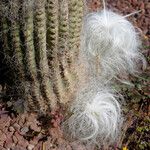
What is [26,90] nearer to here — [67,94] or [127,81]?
[67,94]

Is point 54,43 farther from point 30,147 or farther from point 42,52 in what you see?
point 30,147

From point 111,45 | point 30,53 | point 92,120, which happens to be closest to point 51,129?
point 92,120

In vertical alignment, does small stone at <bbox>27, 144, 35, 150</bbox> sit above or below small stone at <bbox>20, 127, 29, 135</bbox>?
below

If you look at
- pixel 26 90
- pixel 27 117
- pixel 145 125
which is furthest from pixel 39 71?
pixel 145 125

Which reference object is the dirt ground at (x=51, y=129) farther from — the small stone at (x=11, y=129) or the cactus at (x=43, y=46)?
the cactus at (x=43, y=46)

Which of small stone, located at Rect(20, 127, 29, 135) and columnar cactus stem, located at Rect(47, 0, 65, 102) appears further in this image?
small stone, located at Rect(20, 127, 29, 135)

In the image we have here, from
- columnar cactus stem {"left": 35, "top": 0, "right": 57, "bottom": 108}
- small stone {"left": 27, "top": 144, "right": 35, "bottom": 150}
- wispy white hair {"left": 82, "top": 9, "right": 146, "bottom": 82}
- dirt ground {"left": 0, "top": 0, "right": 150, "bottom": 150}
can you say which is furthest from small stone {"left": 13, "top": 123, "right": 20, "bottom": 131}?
wispy white hair {"left": 82, "top": 9, "right": 146, "bottom": 82}

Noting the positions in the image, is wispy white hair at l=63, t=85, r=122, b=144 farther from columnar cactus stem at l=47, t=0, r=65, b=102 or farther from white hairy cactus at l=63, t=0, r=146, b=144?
columnar cactus stem at l=47, t=0, r=65, b=102
